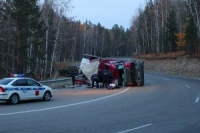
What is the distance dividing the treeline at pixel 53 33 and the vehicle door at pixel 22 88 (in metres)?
24.0

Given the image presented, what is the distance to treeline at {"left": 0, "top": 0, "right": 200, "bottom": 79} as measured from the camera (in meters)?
45.1

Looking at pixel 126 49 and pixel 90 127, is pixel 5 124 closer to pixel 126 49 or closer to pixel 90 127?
pixel 90 127

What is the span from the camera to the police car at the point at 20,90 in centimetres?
1877

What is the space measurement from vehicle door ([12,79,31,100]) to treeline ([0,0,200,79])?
24.0 m

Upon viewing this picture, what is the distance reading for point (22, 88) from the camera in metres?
19.7

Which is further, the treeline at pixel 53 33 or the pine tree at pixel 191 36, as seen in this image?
the pine tree at pixel 191 36

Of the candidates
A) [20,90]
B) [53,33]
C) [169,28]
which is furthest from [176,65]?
[20,90]

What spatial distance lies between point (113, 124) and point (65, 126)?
1636 millimetres

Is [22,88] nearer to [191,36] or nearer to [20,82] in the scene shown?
[20,82]

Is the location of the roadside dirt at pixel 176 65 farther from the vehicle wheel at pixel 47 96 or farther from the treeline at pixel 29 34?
the vehicle wheel at pixel 47 96

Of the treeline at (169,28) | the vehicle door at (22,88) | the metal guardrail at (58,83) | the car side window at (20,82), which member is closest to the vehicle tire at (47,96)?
the vehicle door at (22,88)

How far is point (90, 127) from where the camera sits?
11.2 metres

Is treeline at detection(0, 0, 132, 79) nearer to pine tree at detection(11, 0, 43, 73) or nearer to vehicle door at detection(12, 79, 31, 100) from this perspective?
pine tree at detection(11, 0, 43, 73)

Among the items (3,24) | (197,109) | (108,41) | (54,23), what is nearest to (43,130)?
(197,109)
